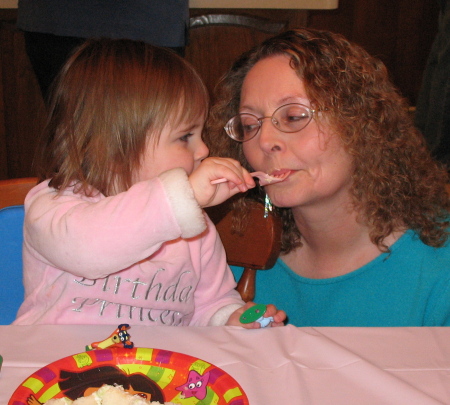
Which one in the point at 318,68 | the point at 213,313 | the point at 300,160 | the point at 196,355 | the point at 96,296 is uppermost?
the point at 318,68

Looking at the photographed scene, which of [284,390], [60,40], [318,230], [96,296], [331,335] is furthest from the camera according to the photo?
[60,40]

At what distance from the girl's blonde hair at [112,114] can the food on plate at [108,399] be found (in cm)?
63

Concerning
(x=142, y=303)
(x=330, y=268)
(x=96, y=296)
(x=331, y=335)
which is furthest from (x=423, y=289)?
A: (x=96, y=296)

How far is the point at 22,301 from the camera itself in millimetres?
1339

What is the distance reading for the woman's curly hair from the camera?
4.44 feet

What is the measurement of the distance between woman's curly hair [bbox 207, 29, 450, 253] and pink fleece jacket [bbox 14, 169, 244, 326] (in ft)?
1.04

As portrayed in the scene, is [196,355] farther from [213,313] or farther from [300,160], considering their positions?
[300,160]

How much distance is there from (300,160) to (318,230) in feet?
1.11

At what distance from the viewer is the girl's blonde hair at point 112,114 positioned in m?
1.25

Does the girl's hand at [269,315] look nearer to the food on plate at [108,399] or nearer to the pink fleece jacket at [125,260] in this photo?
the pink fleece jacket at [125,260]

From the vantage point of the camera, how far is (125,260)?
1.00m

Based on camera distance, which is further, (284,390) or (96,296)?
(96,296)

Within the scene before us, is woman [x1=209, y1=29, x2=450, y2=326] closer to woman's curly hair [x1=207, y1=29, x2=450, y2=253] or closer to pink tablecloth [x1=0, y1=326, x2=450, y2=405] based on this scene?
woman's curly hair [x1=207, y1=29, x2=450, y2=253]

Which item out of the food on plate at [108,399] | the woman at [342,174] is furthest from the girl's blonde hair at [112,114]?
the food on plate at [108,399]
